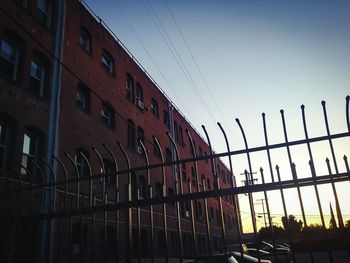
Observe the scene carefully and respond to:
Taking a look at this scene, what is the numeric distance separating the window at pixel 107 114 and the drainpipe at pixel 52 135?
13.7ft

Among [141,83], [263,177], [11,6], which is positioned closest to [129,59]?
[141,83]

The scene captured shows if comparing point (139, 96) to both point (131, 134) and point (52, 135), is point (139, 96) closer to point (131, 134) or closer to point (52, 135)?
point (131, 134)

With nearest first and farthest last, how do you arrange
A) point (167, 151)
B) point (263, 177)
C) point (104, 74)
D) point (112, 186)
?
point (263, 177), point (112, 186), point (104, 74), point (167, 151)

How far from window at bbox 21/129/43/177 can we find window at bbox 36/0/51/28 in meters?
4.92

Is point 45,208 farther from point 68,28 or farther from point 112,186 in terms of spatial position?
point 68,28

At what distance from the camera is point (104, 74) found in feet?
57.8

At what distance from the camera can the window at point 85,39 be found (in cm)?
1654

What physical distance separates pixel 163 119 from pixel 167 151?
264 cm

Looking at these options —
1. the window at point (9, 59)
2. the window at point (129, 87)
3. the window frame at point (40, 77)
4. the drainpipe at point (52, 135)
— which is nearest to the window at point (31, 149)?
the drainpipe at point (52, 135)

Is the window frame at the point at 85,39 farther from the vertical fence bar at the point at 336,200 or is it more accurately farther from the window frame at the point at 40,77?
the vertical fence bar at the point at 336,200

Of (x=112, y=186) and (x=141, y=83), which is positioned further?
(x=141, y=83)

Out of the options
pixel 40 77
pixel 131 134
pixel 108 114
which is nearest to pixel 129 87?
pixel 131 134

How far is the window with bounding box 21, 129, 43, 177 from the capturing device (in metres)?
11.3

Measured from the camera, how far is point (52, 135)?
1223cm
